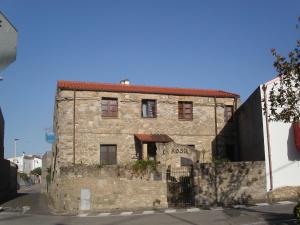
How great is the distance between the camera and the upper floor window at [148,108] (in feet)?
92.7

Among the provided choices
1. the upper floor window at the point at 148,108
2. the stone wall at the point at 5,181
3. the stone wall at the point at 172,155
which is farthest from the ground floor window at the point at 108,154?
the stone wall at the point at 5,181

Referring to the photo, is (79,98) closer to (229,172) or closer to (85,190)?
(85,190)

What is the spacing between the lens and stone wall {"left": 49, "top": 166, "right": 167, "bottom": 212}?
72.7 ft

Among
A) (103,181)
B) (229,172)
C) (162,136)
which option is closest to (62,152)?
(103,181)

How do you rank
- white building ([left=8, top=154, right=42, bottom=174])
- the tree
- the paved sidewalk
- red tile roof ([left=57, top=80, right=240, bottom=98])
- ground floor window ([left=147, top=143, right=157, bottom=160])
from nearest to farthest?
the tree
the paved sidewalk
ground floor window ([left=147, top=143, right=157, bottom=160])
red tile roof ([left=57, top=80, right=240, bottom=98])
white building ([left=8, top=154, right=42, bottom=174])

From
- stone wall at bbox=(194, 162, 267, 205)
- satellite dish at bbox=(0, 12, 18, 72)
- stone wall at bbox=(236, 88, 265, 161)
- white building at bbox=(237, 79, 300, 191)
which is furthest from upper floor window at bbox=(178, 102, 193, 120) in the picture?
satellite dish at bbox=(0, 12, 18, 72)

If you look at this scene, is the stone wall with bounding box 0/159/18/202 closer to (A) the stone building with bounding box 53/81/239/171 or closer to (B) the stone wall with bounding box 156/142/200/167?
(A) the stone building with bounding box 53/81/239/171

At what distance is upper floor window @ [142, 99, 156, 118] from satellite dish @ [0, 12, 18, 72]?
2506 centimetres

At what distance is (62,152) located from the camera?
26031 mm

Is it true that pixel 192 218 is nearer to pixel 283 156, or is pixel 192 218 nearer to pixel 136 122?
pixel 283 156

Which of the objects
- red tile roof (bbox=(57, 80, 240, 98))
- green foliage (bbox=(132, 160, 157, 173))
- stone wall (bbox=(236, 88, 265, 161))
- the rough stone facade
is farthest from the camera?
red tile roof (bbox=(57, 80, 240, 98))

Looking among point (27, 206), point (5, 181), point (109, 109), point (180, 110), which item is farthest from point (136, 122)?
point (5, 181)

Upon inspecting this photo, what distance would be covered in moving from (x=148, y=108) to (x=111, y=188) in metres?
7.90

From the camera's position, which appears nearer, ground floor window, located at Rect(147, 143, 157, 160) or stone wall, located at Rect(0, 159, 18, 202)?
ground floor window, located at Rect(147, 143, 157, 160)
